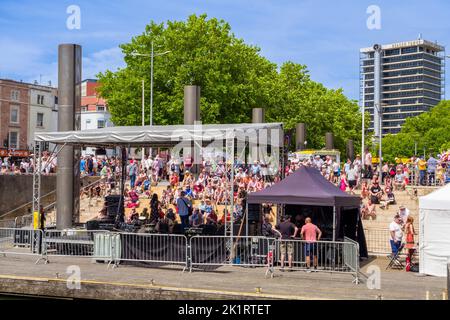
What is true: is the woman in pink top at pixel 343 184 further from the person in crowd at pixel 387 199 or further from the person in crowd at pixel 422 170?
the person in crowd at pixel 422 170

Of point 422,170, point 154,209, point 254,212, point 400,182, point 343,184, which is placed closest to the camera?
point 254,212

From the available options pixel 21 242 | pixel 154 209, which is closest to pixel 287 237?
pixel 154 209

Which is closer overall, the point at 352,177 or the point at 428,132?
the point at 352,177

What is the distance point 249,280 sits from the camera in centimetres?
1510

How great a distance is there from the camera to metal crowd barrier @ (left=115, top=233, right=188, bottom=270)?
1655 centimetres

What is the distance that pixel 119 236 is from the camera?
1706 centimetres

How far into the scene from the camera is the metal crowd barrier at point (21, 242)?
18.8 meters

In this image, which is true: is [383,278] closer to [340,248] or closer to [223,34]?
[340,248]

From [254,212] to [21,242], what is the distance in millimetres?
7936

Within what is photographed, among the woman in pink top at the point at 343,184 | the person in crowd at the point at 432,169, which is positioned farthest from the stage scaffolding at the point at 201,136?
the person in crowd at the point at 432,169

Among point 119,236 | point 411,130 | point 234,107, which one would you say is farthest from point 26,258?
point 411,130

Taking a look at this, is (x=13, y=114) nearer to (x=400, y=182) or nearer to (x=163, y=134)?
(x=400, y=182)
